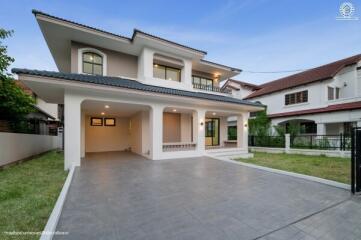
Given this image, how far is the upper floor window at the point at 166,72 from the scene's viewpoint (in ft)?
39.0

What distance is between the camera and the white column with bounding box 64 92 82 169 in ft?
24.1

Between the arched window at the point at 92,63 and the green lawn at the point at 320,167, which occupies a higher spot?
the arched window at the point at 92,63

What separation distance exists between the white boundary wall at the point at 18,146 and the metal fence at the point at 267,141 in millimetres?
17246

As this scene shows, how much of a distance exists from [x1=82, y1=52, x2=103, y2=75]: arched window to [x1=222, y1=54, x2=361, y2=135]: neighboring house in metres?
18.1

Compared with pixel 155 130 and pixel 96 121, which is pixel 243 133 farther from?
pixel 96 121

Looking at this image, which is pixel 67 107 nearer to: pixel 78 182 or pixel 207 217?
pixel 78 182

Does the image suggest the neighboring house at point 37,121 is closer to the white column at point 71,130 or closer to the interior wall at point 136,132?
the white column at point 71,130

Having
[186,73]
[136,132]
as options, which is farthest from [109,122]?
[186,73]

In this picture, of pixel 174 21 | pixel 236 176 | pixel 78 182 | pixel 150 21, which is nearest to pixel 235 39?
pixel 174 21

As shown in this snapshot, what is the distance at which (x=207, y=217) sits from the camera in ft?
10.5

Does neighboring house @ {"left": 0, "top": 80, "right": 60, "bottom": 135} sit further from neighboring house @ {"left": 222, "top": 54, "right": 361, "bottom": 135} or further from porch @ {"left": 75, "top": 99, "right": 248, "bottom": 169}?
neighboring house @ {"left": 222, "top": 54, "right": 361, "bottom": 135}

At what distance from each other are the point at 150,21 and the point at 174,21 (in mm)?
2376

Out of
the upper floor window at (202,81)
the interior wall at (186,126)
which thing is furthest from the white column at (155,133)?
the upper floor window at (202,81)

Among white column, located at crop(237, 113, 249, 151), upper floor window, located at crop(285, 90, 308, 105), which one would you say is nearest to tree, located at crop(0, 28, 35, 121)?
white column, located at crop(237, 113, 249, 151)
